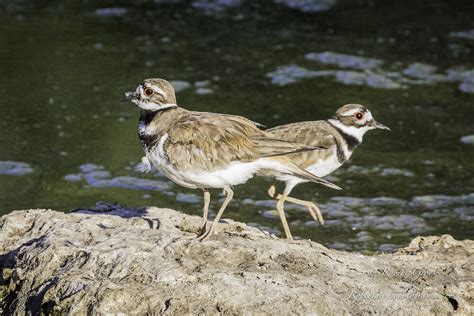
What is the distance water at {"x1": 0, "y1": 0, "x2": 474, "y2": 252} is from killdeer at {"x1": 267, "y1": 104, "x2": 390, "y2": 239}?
0.94 metres

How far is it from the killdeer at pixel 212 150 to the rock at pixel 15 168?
3.22m

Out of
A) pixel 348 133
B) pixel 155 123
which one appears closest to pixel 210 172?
pixel 155 123

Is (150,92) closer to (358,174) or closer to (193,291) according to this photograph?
(193,291)

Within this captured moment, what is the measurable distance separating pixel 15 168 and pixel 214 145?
3785 mm

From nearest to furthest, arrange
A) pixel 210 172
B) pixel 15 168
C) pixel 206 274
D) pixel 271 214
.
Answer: pixel 206 274
pixel 210 172
pixel 271 214
pixel 15 168

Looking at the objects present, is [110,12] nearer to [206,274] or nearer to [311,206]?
[311,206]

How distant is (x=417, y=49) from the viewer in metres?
12.8

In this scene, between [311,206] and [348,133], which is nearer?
[311,206]

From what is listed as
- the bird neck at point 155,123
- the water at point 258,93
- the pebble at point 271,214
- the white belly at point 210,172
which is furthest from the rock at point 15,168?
the white belly at point 210,172

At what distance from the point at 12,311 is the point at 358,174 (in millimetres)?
4672

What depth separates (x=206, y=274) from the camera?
5691 mm

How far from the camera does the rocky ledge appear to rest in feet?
18.1

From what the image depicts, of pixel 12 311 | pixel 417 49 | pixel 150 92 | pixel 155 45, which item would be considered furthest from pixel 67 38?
pixel 12 311

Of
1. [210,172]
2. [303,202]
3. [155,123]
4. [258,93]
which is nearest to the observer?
[210,172]
